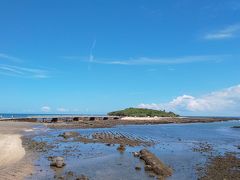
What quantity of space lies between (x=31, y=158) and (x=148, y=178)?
40.5 feet

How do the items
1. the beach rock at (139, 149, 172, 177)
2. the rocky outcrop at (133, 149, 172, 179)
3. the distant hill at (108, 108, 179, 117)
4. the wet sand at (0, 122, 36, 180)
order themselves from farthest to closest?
the distant hill at (108, 108, 179, 117)
the beach rock at (139, 149, 172, 177)
the rocky outcrop at (133, 149, 172, 179)
the wet sand at (0, 122, 36, 180)

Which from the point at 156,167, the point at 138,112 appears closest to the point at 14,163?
the point at 156,167

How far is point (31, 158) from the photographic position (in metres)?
30.6

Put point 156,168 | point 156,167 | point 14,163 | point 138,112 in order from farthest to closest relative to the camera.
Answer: point 138,112 < point 14,163 < point 156,167 < point 156,168

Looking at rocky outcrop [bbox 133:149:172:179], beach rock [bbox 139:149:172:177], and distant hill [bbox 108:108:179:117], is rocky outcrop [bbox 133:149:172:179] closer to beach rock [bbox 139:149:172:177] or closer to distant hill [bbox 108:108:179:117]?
beach rock [bbox 139:149:172:177]

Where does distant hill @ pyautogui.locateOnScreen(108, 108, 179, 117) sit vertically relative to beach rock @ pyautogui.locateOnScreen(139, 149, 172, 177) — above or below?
above

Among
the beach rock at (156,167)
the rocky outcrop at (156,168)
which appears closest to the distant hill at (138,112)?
the beach rock at (156,167)

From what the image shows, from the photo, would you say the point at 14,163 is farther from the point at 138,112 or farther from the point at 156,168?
the point at 138,112

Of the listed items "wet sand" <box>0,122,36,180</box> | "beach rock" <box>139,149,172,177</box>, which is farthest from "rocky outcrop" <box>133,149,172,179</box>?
"wet sand" <box>0,122,36,180</box>

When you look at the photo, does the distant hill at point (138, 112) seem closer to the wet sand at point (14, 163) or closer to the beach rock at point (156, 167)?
the wet sand at point (14, 163)

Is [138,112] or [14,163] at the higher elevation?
[138,112]

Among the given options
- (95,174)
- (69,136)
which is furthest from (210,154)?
(69,136)

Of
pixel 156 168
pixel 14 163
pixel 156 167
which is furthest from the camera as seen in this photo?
pixel 14 163

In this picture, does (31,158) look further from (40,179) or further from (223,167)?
(223,167)
